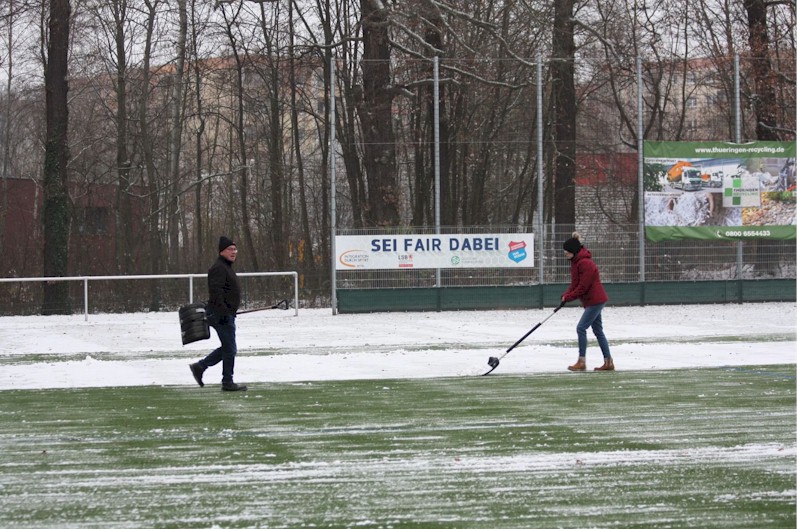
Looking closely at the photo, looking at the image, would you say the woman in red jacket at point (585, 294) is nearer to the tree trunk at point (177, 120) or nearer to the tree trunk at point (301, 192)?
the tree trunk at point (301, 192)

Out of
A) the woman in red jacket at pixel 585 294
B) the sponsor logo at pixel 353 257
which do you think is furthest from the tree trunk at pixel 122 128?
the woman in red jacket at pixel 585 294

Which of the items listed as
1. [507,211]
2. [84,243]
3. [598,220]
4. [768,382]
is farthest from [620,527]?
[84,243]

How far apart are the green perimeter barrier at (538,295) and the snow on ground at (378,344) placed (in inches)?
19.5

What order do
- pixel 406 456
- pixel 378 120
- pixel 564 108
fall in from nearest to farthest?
pixel 406 456, pixel 378 120, pixel 564 108

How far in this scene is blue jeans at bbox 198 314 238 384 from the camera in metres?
13.2

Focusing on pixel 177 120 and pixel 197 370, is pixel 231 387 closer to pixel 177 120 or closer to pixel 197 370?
pixel 197 370

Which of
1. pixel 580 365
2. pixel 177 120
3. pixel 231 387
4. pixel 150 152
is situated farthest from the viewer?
pixel 177 120

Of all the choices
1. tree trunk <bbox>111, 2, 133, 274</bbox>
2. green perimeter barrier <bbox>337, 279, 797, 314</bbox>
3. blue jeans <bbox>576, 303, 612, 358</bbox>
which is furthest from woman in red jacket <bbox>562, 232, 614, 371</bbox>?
tree trunk <bbox>111, 2, 133, 274</bbox>

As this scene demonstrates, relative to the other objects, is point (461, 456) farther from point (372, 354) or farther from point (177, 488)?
point (372, 354)

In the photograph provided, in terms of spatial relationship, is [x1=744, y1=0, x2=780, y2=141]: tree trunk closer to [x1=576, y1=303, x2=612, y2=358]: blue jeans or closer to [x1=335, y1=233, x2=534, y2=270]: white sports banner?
[x1=335, y1=233, x2=534, y2=270]: white sports banner

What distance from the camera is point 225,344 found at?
13.3m

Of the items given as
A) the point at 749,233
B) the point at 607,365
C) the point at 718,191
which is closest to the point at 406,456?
the point at 607,365

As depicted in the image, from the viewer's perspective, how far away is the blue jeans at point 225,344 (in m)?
13.2

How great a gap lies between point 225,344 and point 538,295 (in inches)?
678
